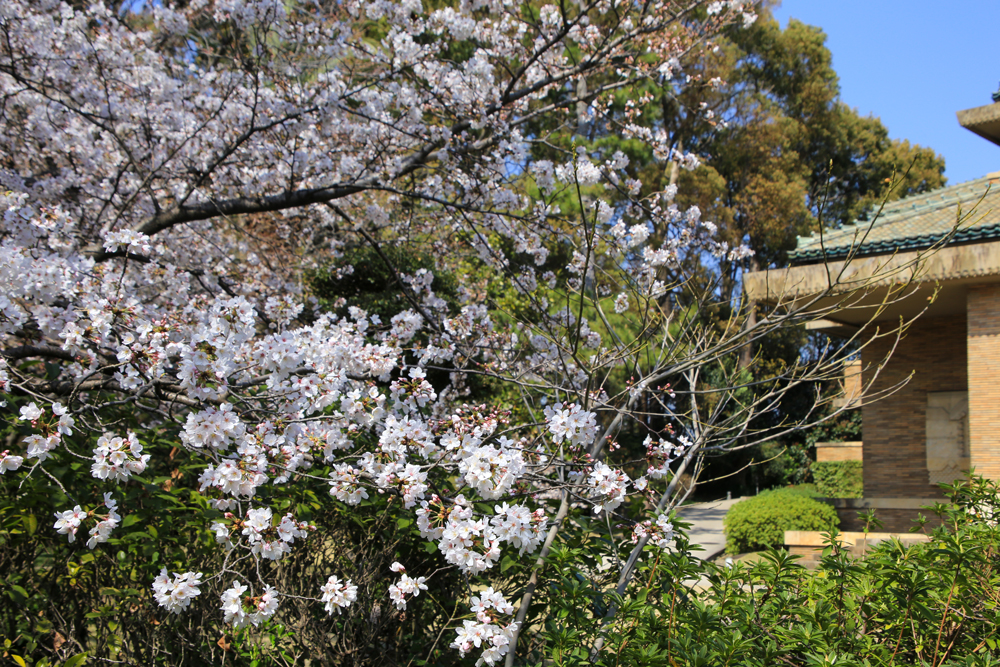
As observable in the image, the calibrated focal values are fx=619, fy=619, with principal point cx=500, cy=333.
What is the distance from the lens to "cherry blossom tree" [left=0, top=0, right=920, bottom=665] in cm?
231

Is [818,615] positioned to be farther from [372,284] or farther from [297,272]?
[297,272]

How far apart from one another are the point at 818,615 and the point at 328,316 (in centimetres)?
264

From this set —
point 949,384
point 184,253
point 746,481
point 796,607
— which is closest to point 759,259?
point 746,481

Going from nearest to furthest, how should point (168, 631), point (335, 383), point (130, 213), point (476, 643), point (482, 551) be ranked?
point (476, 643), point (482, 551), point (335, 383), point (168, 631), point (130, 213)

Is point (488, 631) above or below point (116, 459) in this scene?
below

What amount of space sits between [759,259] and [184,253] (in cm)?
2093

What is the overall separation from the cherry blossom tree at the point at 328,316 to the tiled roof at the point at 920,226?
3034 mm

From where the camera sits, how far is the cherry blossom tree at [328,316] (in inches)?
90.9

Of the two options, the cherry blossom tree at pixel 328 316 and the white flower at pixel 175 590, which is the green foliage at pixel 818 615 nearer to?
the cherry blossom tree at pixel 328 316

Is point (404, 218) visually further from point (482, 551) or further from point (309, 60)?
point (482, 551)

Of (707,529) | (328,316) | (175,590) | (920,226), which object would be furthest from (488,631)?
(707,529)

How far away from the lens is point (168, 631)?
2.81m

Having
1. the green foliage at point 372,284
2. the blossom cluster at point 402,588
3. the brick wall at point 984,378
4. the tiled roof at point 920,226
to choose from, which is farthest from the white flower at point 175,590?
the brick wall at point 984,378

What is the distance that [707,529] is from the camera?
14016mm
